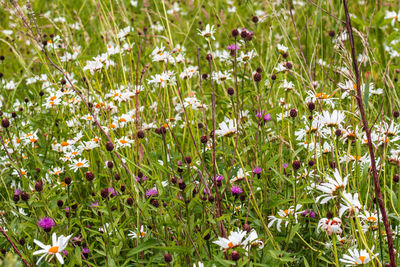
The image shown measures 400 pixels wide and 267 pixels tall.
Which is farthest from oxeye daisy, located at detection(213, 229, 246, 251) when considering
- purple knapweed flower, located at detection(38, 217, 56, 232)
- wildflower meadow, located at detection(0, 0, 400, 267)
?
purple knapweed flower, located at detection(38, 217, 56, 232)

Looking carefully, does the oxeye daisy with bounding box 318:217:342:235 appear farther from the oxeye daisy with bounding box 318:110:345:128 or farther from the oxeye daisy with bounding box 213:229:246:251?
the oxeye daisy with bounding box 318:110:345:128

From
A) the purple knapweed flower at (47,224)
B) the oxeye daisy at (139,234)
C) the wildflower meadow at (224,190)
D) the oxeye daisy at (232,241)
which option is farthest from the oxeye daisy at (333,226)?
the purple knapweed flower at (47,224)

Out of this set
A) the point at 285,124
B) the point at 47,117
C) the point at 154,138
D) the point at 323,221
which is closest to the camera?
the point at 323,221

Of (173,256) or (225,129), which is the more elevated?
(225,129)

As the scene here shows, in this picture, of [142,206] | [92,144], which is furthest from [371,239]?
[92,144]

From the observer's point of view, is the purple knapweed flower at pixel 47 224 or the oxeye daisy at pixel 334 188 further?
the purple knapweed flower at pixel 47 224

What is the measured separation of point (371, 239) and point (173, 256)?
1.64 feet

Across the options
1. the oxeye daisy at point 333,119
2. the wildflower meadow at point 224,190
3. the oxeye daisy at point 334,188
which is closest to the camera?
the oxeye daisy at point 334,188

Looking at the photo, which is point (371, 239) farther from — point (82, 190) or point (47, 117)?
point (47, 117)

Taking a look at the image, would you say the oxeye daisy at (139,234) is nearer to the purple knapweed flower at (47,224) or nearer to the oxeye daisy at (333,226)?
the purple knapweed flower at (47,224)

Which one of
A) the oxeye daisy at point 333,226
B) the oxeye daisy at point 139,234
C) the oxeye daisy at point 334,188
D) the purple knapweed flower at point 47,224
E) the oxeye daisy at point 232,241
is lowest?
the oxeye daisy at point 139,234

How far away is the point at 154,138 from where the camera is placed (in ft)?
6.27

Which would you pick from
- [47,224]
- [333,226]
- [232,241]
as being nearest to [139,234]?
[47,224]

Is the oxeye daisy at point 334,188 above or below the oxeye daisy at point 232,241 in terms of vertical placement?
above
